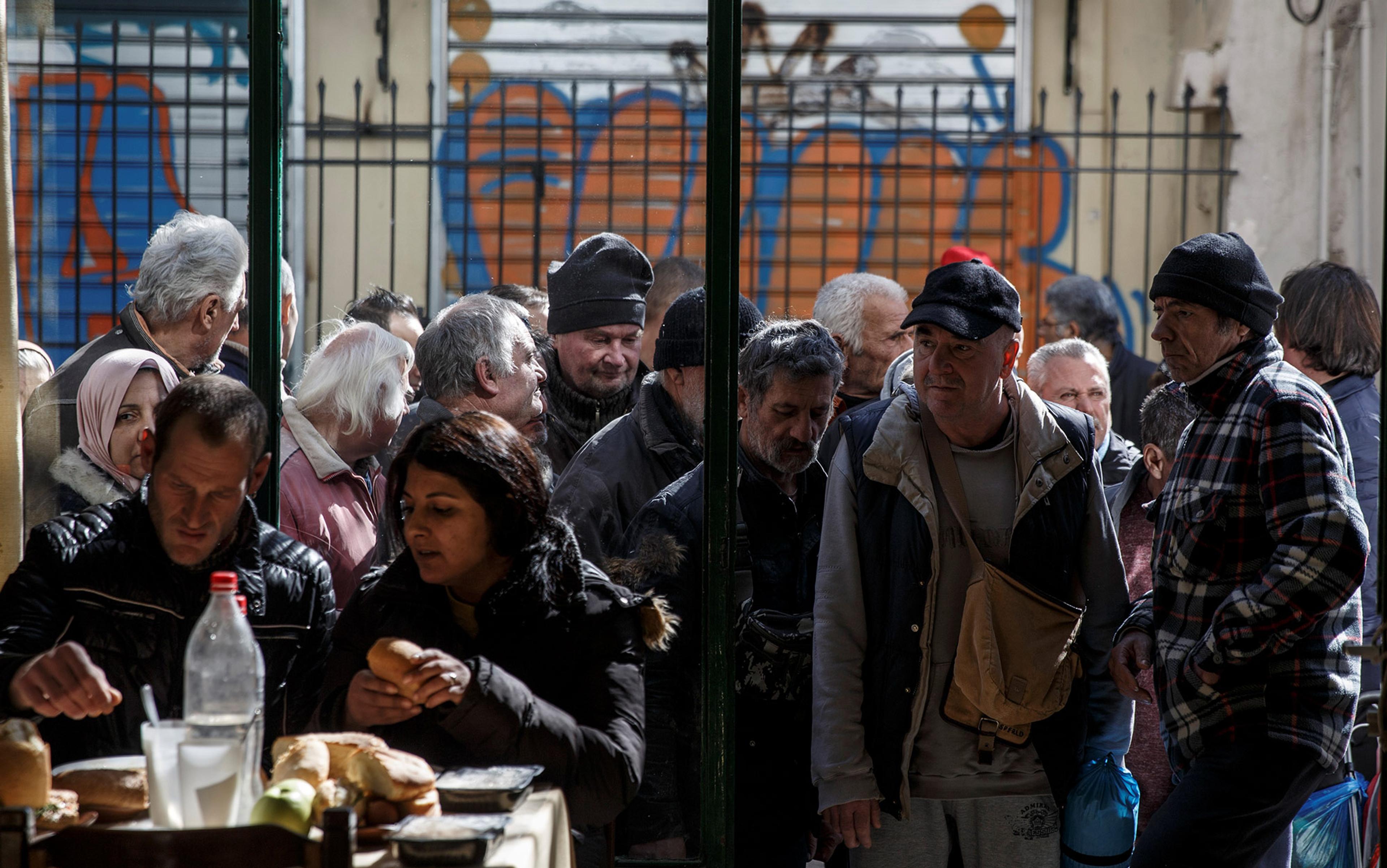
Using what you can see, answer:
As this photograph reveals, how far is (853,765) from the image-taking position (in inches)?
108

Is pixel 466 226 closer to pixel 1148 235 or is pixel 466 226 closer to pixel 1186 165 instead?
pixel 1148 235

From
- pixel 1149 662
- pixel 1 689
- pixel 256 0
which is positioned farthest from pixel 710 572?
pixel 256 0

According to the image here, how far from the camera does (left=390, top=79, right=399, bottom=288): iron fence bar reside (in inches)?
113

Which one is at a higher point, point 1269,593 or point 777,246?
point 777,246

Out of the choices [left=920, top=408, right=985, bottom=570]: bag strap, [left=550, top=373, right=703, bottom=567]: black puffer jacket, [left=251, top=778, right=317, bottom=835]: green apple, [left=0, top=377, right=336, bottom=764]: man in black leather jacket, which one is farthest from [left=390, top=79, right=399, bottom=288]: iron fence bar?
[left=251, top=778, right=317, bottom=835]: green apple

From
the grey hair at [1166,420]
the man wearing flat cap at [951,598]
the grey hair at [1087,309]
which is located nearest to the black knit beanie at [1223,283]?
the man wearing flat cap at [951,598]

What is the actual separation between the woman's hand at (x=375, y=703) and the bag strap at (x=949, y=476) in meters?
1.16

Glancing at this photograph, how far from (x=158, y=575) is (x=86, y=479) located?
0.63 metres

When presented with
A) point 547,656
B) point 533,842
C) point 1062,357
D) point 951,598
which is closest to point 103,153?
point 547,656

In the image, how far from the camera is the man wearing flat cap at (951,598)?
9.00 ft

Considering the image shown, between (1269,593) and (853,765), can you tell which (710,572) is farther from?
→ (1269,593)

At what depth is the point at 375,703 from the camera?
2193 mm

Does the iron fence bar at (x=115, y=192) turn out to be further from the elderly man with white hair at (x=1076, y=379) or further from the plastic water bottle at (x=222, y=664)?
the elderly man with white hair at (x=1076, y=379)

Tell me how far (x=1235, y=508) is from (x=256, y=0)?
225 cm
